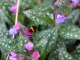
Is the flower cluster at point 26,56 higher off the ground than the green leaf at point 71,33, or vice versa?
the flower cluster at point 26,56

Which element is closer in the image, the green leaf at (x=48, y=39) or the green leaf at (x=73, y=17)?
the green leaf at (x=48, y=39)

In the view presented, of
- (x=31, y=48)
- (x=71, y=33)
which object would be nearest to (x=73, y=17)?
(x=71, y=33)

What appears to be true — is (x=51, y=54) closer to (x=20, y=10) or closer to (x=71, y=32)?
(x=71, y=32)

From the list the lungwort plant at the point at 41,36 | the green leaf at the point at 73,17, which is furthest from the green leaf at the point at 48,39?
the green leaf at the point at 73,17

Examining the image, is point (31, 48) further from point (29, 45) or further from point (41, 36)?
point (41, 36)

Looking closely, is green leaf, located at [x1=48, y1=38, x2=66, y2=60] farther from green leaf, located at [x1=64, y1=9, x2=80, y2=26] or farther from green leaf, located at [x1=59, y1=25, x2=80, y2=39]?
green leaf, located at [x1=64, y1=9, x2=80, y2=26]

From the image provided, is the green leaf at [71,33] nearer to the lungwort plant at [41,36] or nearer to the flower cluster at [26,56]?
the lungwort plant at [41,36]

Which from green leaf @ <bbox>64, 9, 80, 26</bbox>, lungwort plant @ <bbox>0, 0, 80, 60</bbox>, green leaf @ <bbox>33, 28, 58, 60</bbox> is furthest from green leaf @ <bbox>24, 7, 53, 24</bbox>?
green leaf @ <bbox>64, 9, 80, 26</bbox>

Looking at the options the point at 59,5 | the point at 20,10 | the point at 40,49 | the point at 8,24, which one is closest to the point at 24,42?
the point at 40,49
